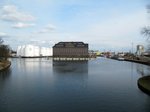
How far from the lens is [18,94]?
27.2 meters

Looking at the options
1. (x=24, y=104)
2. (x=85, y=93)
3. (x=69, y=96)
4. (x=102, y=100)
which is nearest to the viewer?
(x=24, y=104)

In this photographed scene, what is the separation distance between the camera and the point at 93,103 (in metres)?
22.5

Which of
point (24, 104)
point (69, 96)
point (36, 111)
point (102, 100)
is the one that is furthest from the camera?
point (69, 96)

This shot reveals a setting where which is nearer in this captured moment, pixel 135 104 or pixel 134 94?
pixel 135 104

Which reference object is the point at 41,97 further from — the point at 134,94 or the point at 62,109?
the point at 134,94

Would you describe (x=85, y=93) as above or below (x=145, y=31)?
below

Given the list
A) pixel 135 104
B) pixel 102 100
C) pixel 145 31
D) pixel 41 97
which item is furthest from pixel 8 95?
pixel 145 31

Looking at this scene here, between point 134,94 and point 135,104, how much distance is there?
4.77 metres

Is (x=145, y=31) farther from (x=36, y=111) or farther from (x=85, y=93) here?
(x=36, y=111)

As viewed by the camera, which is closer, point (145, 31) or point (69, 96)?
point (69, 96)

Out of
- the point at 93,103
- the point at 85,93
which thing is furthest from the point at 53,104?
the point at 85,93

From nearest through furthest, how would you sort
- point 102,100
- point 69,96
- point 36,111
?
1. point 36,111
2. point 102,100
3. point 69,96

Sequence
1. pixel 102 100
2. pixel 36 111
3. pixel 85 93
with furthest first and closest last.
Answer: pixel 85 93
pixel 102 100
pixel 36 111

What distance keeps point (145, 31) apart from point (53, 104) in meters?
18.7
